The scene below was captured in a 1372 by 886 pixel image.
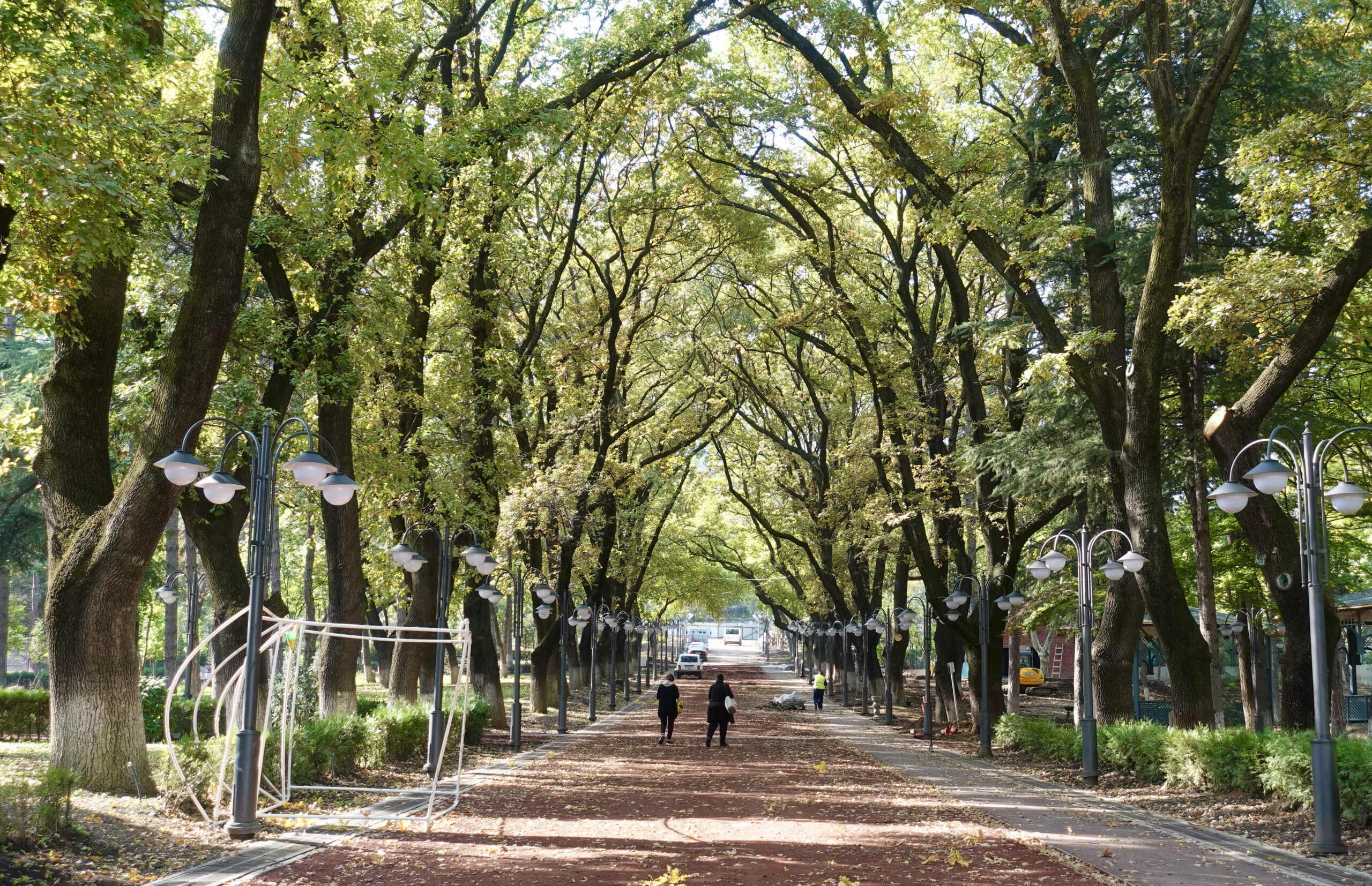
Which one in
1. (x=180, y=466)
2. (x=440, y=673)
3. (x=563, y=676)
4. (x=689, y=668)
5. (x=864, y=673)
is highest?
(x=180, y=466)

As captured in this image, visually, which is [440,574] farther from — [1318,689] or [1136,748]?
[1318,689]

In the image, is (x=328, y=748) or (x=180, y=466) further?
(x=328, y=748)

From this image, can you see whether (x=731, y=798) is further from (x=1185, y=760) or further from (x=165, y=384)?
(x=165, y=384)

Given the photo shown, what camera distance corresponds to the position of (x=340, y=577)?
17.3 meters

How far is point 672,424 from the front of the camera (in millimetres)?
34625

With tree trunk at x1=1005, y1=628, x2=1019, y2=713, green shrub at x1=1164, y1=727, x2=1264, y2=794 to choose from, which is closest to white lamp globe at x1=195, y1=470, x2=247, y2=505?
green shrub at x1=1164, y1=727, x2=1264, y2=794

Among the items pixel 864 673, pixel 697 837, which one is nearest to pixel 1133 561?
pixel 697 837

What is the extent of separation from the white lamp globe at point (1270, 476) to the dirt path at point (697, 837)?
3.98m

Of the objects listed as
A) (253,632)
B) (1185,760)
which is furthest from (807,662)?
(253,632)

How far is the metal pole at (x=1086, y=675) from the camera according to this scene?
16719 mm

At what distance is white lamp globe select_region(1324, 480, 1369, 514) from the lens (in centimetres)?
1002

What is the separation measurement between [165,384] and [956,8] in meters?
11.5

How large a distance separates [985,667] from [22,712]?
781 inches

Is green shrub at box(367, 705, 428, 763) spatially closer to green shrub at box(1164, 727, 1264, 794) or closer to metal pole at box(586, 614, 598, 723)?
green shrub at box(1164, 727, 1264, 794)
